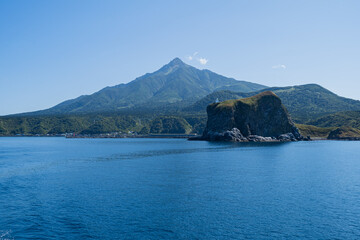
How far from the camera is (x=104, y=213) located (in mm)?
35344

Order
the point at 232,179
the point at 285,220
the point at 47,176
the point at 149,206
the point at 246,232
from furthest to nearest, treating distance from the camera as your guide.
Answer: the point at 47,176, the point at 232,179, the point at 149,206, the point at 285,220, the point at 246,232

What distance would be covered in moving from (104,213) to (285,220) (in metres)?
22.8

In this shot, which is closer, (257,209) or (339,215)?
(339,215)

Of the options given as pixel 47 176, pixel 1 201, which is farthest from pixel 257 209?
pixel 47 176

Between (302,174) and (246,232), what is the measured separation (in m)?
41.2

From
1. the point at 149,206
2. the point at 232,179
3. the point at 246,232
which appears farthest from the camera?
→ the point at 232,179

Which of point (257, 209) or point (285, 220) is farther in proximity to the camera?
point (257, 209)

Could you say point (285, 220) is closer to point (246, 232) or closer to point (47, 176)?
point (246, 232)

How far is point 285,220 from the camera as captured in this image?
33.0 metres

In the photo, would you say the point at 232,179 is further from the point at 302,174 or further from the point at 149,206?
the point at 149,206

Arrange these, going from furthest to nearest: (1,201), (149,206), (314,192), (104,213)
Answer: (314,192) → (1,201) → (149,206) → (104,213)

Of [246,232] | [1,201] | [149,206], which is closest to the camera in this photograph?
[246,232]

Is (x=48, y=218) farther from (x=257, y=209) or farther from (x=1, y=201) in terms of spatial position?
(x=257, y=209)

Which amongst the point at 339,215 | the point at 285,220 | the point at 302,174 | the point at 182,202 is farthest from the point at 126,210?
the point at 302,174
